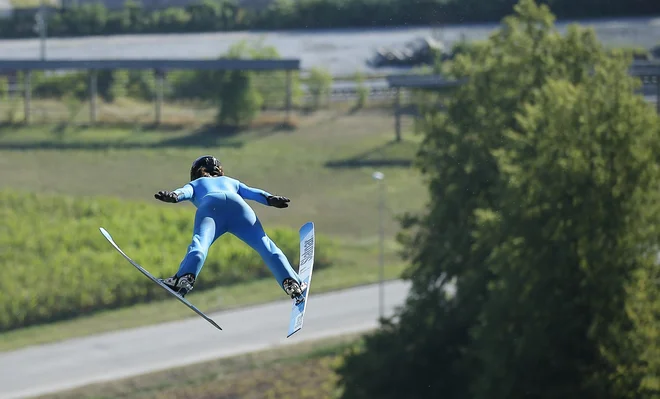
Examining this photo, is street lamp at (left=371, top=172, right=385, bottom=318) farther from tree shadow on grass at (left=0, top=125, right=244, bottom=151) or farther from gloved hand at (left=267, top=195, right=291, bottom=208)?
gloved hand at (left=267, top=195, right=291, bottom=208)

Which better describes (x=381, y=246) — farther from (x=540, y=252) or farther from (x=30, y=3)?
(x=30, y=3)

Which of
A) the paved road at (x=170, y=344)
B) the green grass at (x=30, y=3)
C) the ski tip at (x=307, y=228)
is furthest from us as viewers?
the green grass at (x=30, y=3)

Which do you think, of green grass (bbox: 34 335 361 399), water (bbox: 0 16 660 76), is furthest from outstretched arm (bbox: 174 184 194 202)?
water (bbox: 0 16 660 76)

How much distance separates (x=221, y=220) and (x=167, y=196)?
1.25 metres

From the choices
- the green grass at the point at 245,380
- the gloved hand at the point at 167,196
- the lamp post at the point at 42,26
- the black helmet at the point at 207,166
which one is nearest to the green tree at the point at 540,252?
the green grass at the point at 245,380

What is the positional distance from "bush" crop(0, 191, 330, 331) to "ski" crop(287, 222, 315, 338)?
34.1 metres

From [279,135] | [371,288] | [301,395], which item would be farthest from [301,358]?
[279,135]

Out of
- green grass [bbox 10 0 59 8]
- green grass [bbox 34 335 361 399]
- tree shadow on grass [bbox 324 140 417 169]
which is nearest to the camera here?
green grass [bbox 34 335 361 399]

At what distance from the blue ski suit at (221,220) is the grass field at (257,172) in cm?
4058

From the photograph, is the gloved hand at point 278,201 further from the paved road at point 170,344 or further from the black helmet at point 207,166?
the paved road at point 170,344

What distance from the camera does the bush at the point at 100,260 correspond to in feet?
182

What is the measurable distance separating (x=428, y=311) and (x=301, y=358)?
11317 millimetres

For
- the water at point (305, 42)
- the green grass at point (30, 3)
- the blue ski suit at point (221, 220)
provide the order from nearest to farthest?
the blue ski suit at point (221, 220)
the water at point (305, 42)
the green grass at point (30, 3)

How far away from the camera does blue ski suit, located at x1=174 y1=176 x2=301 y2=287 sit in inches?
569
